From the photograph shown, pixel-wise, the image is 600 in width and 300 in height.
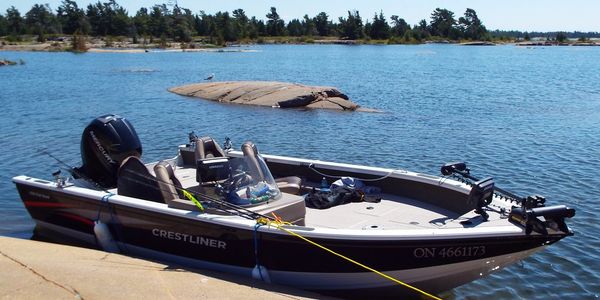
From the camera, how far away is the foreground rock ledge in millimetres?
29438

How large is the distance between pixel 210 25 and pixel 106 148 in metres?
143

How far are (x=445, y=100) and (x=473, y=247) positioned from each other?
26493mm

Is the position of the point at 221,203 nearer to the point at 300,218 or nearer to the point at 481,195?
the point at 300,218

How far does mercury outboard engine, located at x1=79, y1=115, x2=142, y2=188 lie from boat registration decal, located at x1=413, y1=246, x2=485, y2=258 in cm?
554

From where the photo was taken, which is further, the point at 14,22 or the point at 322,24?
the point at 322,24

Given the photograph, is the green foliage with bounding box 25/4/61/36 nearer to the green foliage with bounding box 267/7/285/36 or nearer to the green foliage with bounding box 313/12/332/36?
the green foliage with bounding box 267/7/285/36

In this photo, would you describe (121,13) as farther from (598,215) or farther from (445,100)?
(598,215)

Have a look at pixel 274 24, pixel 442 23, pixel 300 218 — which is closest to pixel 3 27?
pixel 274 24

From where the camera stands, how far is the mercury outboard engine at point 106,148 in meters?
10.5

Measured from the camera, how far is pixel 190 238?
8.59 meters

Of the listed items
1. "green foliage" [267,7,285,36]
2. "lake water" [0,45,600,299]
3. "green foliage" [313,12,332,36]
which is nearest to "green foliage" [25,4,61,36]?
"green foliage" [267,7,285,36]

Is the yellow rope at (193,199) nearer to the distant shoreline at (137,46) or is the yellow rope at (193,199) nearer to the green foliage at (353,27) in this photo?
the distant shoreline at (137,46)

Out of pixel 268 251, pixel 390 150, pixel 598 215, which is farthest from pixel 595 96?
pixel 268 251

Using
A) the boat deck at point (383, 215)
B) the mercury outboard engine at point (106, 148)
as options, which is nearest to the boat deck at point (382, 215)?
the boat deck at point (383, 215)
